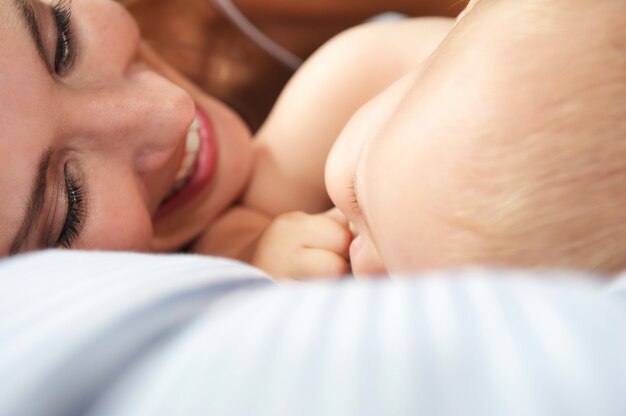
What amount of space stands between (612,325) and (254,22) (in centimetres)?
82

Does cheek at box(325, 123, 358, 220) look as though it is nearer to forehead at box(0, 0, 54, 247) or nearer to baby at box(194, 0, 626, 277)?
baby at box(194, 0, 626, 277)

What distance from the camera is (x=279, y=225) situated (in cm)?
76

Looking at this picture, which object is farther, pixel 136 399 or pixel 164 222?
pixel 164 222

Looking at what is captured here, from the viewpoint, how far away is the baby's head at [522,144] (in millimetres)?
375

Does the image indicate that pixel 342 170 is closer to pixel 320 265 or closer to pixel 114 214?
pixel 320 265

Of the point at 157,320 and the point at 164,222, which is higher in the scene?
the point at 157,320

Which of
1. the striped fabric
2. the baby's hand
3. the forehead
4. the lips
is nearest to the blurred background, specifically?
the lips

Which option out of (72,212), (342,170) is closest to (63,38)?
(72,212)

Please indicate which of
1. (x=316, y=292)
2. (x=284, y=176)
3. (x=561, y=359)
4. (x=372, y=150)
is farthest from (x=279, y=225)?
(x=561, y=359)

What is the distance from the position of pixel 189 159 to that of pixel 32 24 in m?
0.32

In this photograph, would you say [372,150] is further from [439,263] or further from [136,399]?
[136,399]

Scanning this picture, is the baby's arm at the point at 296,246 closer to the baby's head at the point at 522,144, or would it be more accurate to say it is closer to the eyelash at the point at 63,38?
the baby's head at the point at 522,144

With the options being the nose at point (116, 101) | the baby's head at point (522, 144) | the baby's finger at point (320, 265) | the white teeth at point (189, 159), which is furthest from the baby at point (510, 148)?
the white teeth at point (189, 159)

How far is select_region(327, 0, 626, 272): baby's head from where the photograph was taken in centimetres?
38
